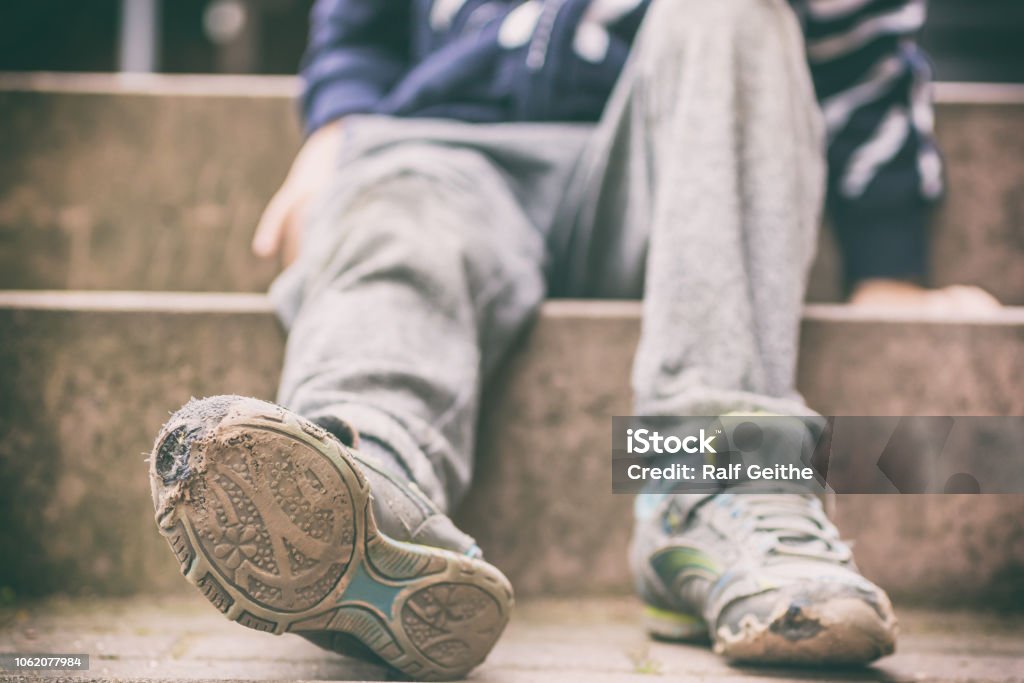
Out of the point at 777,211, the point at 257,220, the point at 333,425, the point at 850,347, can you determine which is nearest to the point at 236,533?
the point at 333,425

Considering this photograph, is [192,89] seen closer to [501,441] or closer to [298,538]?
[501,441]

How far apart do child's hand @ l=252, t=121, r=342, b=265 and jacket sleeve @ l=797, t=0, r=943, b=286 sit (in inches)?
23.4

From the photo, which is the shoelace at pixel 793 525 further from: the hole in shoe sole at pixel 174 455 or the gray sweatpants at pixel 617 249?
the hole in shoe sole at pixel 174 455

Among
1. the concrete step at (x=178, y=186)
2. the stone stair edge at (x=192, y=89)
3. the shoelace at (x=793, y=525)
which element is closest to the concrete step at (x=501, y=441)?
the shoelace at (x=793, y=525)

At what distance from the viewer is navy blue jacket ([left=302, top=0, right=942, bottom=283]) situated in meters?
1.19

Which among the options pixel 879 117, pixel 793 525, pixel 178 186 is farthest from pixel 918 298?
pixel 178 186

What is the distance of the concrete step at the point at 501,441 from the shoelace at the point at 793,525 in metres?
0.27

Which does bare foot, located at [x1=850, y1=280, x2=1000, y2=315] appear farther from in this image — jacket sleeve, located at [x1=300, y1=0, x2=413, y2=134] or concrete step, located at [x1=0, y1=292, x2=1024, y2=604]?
jacket sleeve, located at [x1=300, y1=0, x2=413, y2=134]

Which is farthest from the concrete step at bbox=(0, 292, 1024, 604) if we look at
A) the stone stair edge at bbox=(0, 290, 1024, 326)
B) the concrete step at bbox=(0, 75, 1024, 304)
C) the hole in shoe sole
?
the hole in shoe sole

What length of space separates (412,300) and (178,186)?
2.65 ft

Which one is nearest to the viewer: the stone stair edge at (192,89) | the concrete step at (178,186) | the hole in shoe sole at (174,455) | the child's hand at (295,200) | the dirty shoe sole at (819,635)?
the hole in shoe sole at (174,455)

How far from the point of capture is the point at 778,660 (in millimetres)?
751

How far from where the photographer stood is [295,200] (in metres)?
1.20

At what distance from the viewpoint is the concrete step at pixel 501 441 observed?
1045 millimetres
